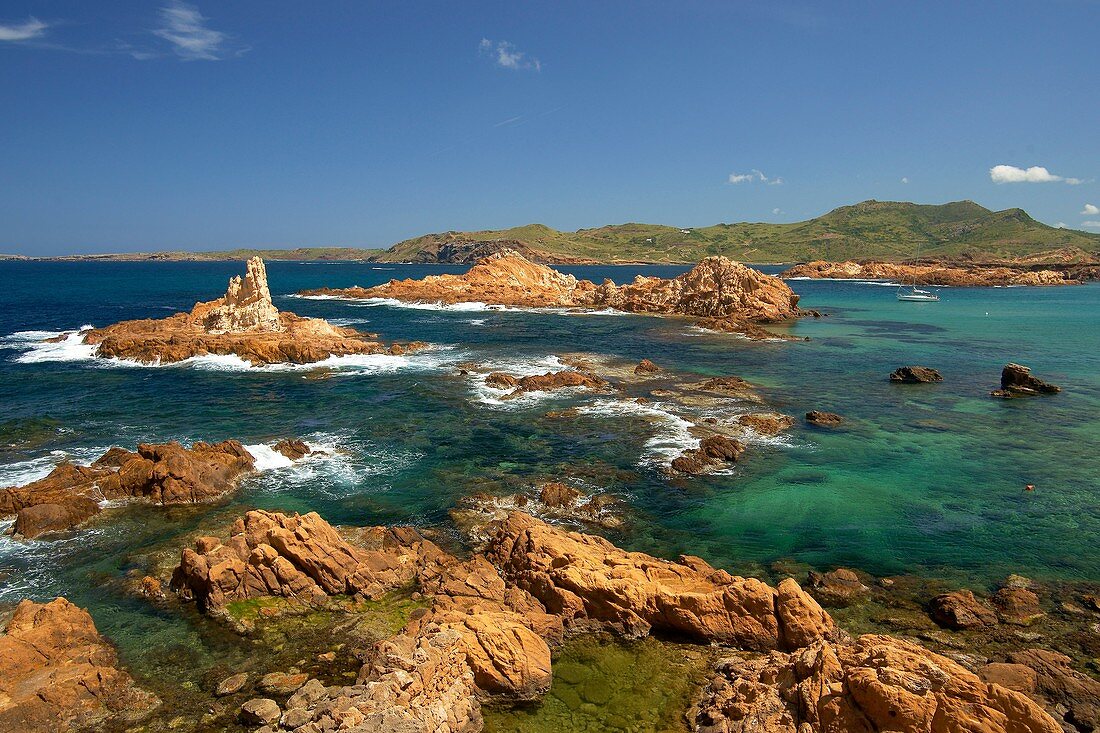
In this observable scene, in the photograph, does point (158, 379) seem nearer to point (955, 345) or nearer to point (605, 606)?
point (605, 606)

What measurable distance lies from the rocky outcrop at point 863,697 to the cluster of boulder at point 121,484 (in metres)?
19.6

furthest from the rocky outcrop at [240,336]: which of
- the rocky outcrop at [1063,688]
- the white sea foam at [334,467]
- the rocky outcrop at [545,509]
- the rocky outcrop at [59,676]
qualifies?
the rocky outcrop at [1063,688]

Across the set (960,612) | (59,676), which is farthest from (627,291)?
(59,676)

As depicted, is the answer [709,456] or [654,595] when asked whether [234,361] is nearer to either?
[709,456]

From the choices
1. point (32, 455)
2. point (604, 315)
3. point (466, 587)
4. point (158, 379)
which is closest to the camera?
point (466, 587)

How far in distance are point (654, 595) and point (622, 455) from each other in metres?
12.5

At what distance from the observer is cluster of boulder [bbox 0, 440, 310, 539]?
20156 millimetres

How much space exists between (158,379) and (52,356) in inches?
608

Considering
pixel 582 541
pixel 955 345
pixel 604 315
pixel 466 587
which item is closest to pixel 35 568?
pixel 466 587

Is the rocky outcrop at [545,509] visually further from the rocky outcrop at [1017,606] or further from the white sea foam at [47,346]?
the white sea foam at [47,346]

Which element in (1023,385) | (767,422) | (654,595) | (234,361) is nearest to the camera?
(654,595)

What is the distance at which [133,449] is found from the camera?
27.5 m

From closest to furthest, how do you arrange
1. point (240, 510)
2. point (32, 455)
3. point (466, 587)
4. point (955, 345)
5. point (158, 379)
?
point (466, 587) → point (240, 510) → point (32, 455) → point (158, 379) → point (955, 345)

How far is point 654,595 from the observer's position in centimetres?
1498
